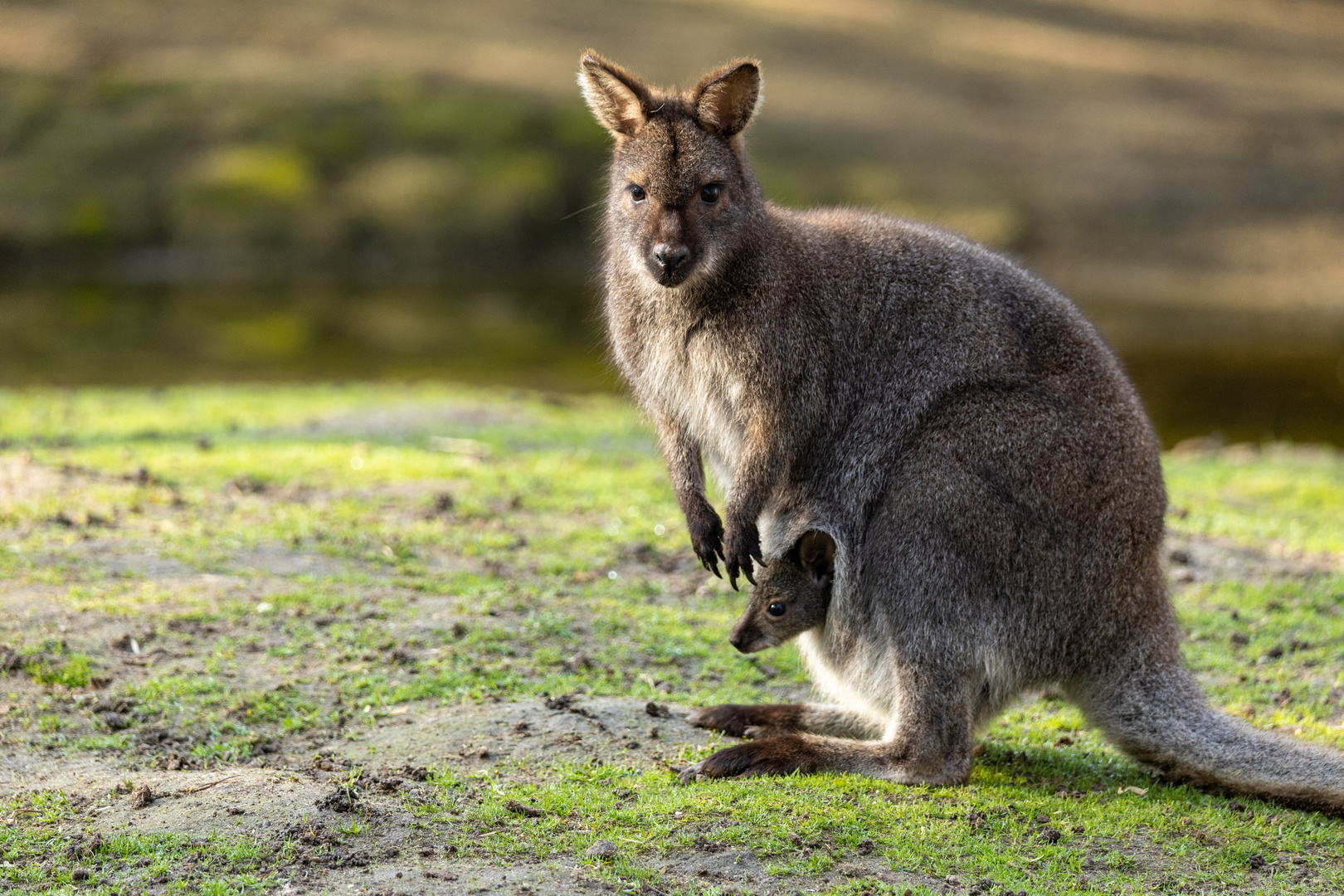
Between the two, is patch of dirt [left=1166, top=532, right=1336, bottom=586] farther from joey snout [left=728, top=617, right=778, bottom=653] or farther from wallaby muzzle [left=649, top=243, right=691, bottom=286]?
wallaby muzzle [left=649, top=243, right=691, bottom=286]

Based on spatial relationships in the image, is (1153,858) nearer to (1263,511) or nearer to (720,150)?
(720,150)

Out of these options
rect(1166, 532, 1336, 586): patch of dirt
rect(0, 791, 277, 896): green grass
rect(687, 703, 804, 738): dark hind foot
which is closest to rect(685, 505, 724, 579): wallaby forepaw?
rect(687, 703, 804, 738): dark hind foot

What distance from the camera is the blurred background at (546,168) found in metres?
20.0

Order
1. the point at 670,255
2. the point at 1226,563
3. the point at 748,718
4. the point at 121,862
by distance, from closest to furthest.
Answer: the point at 121,862 → the point at 670,255 → the point at 748,718 → the point at 1226,563

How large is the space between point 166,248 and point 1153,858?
26.3m

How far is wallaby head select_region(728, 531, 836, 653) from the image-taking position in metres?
5.16

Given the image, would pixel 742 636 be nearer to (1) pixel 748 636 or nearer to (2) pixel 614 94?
(1) pixel 748 636

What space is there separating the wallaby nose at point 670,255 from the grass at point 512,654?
1733 millimetres

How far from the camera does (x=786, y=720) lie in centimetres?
528

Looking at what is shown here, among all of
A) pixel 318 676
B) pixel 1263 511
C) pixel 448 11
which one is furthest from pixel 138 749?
pixel 448 11

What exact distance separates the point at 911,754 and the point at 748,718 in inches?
28.2

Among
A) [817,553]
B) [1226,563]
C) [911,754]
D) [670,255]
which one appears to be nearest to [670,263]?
[670,255]

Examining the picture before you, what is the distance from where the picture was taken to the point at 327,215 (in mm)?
28141

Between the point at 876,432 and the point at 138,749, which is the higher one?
the point at 876,432
